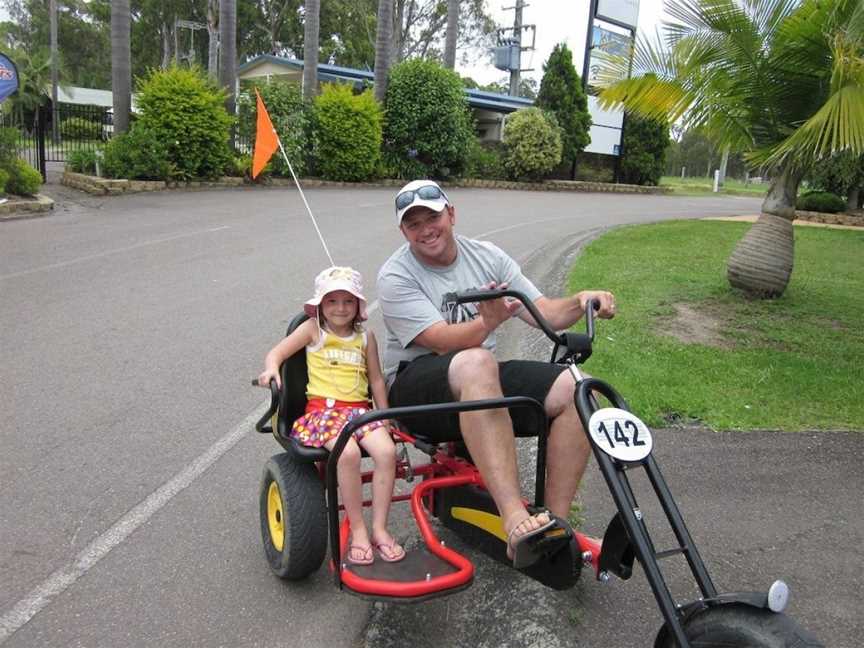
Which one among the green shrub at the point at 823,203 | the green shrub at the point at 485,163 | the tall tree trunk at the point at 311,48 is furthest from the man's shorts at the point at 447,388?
the green shrub at the point at 485,163

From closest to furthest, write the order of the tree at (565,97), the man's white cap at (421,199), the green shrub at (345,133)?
the man's white cap at (421,199) < the green shrub at (345,133) < the tree at (565,97)

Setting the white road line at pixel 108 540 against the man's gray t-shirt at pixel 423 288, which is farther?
the man's gray t-shirt at pixel 423 288

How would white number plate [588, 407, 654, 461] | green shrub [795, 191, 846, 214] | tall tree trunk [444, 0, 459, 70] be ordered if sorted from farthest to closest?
1. tall tree trunk [444, 0, 459, 70]
2. green shrub [795, 191, 846, 214]
3. white number plate [588, 407, 654, 461]

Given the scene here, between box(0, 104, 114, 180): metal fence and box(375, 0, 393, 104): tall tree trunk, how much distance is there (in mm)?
7769

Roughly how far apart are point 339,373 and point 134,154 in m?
15.5

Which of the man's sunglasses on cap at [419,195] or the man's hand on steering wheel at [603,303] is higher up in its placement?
the man's sunglasses on cap at [419,195]

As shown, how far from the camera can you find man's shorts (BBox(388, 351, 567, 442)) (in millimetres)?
3018

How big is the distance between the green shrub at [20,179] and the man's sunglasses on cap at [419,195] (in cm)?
1325

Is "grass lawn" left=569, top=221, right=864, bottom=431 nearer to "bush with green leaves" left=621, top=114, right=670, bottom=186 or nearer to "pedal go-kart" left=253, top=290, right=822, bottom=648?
"pedal go-kart" left=253, top=290, right=822, bottom=648

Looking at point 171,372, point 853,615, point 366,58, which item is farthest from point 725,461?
point 366,58

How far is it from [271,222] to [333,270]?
1056 centimetres

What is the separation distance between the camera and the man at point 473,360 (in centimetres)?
279

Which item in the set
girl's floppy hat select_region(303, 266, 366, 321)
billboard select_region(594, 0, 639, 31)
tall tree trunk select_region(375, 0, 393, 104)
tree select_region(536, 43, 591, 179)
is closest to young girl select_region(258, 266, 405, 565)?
girl's floppy hat select_region(303, 266, 366, 321)

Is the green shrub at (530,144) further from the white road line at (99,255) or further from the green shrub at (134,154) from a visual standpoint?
the white road line at (99,255)
